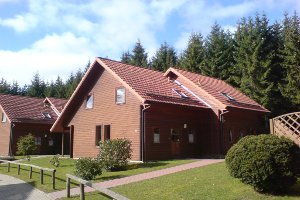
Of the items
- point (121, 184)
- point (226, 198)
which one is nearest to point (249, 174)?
point (226, 198)

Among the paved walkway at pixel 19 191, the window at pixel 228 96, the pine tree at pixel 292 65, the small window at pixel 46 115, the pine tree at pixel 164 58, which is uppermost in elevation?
the pine tree at pixel 164 58

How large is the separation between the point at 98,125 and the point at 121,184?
11929 mm

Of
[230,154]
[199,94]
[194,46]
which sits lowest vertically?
[230,154]

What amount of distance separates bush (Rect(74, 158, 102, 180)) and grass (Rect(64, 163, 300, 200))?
8.76 feet

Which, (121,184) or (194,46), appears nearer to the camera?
(121,184)

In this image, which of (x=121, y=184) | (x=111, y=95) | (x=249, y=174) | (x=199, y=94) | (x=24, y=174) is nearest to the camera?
(x=249, y=174)

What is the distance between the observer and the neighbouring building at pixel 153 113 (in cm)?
2364

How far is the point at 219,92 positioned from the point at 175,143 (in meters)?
6.76

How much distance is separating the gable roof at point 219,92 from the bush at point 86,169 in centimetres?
1217

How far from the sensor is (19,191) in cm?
1523

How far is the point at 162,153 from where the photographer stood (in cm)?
2395

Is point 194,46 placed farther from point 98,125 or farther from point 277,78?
point 98,125

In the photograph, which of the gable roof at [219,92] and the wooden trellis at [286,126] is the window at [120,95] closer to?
the gable roof at [219,92]

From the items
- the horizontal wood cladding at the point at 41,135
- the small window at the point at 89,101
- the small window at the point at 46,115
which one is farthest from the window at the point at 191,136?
the small window at the point at 46,115
